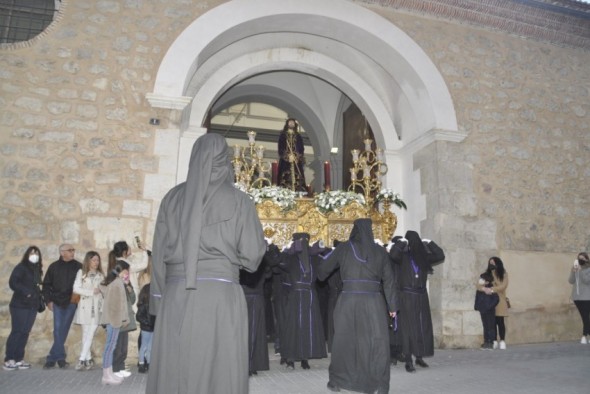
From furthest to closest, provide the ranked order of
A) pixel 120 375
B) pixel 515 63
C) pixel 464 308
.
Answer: pixel 515 63
pixel 464 308
pixel 120 375

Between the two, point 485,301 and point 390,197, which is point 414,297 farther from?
point 390,197

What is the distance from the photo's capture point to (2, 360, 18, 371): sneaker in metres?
5.78

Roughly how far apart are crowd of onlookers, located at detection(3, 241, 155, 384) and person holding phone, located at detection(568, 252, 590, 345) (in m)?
7.31

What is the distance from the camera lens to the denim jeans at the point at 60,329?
6.02m

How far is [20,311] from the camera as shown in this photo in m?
5.86

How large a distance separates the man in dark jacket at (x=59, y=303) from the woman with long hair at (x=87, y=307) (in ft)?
0.58

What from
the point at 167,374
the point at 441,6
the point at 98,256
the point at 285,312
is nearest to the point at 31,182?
the point at 98,256

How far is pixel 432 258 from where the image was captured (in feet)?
21.6

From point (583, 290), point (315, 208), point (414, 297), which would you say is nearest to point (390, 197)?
point (315, 208)

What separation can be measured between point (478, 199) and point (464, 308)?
2005mm

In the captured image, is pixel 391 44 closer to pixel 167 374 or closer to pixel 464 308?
pixel 464 308

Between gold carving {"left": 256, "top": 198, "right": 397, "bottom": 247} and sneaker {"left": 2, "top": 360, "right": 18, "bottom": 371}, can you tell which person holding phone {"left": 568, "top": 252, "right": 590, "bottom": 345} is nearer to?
gold carving {"left": 256, "top": 198, "right": 397, "bottom": 247}

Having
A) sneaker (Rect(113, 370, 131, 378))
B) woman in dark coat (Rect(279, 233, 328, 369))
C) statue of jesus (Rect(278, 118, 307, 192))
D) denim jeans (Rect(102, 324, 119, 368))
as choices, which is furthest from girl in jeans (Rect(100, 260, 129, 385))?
statue of jesus (Rect(278, 118, 307, 192))

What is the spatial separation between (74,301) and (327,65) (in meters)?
6.89
